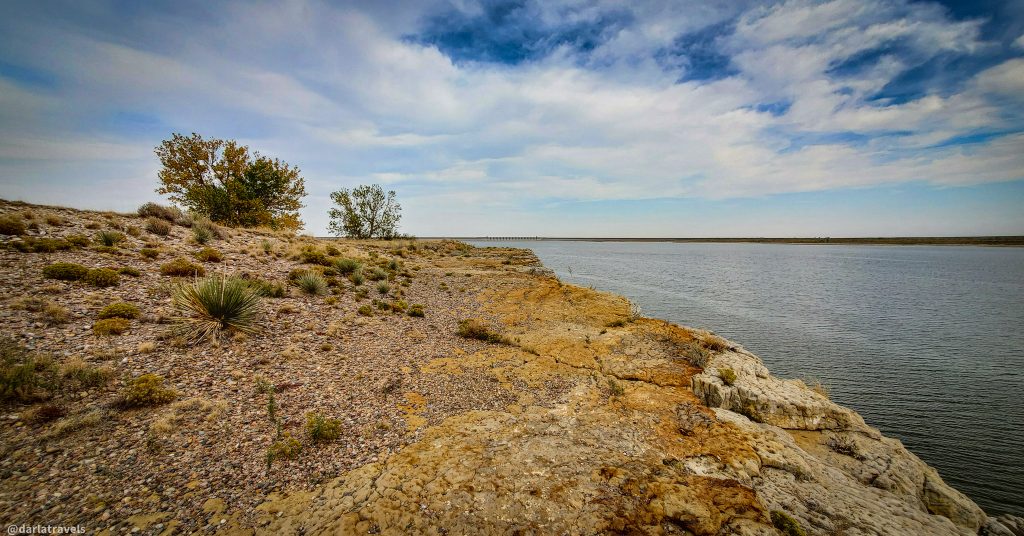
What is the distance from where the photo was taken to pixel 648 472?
→ 6.17 m

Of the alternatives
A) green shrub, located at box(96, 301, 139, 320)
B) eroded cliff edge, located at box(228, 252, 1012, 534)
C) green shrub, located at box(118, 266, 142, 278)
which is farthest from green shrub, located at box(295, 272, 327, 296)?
eroded cliff edge, located at box(228, 252, 1012, 534)

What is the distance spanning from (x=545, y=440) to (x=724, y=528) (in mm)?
3175

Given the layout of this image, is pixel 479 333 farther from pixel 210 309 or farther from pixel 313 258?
pixel 313 258

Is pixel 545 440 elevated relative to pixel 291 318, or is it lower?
lower

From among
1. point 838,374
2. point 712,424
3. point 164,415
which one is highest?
point 164,415

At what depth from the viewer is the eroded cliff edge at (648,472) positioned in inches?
200

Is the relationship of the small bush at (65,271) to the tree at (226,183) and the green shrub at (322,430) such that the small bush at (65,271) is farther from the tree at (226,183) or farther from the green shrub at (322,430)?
the tree at (226,183)

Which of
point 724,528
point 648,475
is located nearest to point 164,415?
point 648,475

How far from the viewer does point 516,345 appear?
12938mm

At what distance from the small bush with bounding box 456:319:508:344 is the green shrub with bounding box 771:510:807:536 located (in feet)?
29.7

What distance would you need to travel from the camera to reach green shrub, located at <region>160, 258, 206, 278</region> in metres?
12.4

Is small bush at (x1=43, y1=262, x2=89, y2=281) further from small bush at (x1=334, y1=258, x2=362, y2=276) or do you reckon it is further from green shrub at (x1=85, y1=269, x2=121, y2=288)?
small bush at (x1=334, y1=258, x2=362, y2=276)

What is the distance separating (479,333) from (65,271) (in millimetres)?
12355

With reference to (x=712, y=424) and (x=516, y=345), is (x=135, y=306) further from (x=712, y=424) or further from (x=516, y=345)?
(x=712, y=424)
